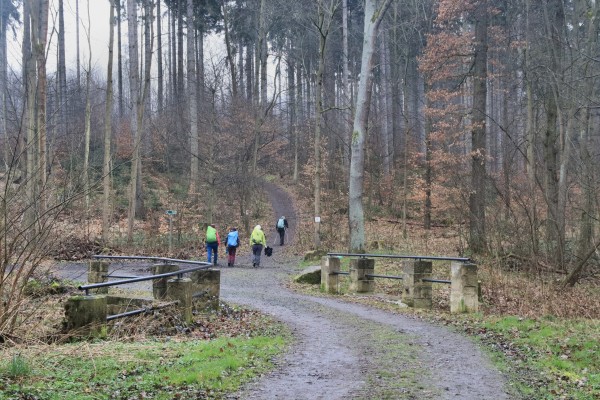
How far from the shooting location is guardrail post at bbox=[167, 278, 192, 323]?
11.0m

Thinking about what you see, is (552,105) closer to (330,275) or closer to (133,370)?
(330,275)

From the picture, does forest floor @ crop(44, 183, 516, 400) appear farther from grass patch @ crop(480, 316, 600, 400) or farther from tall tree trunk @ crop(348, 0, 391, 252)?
tall tree trunk @ crop(348, 0, 391, 252)

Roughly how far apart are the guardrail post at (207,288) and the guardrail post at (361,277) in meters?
5.13

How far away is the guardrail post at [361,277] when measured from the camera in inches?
655

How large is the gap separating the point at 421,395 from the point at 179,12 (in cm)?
4199

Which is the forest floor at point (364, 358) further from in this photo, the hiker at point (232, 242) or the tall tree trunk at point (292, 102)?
the tall tree trunk at point (292, 102)

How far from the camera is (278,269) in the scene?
23.0m

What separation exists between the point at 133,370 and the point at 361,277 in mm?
10374

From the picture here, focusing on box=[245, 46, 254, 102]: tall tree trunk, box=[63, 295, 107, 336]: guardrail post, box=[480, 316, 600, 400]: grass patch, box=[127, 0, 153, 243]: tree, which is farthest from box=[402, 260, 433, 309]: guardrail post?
box=[245, 46, 254, 102]: tall tree trunk

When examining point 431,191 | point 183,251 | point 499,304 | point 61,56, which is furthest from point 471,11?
point 61,56

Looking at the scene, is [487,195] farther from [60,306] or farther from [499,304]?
[60,306]

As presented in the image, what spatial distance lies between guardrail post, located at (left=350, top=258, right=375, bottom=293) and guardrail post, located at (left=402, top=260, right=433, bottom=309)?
2.23 meters

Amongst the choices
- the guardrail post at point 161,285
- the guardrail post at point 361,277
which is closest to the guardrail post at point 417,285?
the guardrail post at point 361,277

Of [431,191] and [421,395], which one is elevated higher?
[431,191]
